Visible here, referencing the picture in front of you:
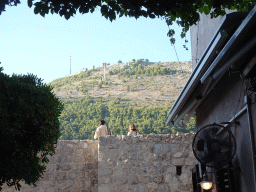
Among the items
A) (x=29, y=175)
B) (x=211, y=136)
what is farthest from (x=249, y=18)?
(x=29, y=175)

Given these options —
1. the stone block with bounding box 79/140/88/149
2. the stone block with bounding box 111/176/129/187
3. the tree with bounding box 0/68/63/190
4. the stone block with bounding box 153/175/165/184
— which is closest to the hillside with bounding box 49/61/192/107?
the stone block with bounding box 79/140/88/149

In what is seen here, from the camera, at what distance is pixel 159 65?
63000 mm

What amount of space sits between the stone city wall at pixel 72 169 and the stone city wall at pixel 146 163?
1.23ft

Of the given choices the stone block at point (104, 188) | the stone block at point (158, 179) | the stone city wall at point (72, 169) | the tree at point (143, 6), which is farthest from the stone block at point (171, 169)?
the tree at point (143, 6)

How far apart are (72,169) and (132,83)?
4895cm

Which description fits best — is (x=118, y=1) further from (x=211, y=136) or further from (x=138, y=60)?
(x=138, y=60)

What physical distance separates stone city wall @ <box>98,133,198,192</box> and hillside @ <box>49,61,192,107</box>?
39.1m

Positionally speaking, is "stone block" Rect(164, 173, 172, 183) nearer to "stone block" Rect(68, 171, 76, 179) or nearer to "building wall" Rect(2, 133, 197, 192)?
"building wall" Rect(2, 133, 197, 192)

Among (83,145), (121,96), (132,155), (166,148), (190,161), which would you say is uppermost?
(121,96)

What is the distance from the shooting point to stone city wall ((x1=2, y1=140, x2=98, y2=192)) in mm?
8648

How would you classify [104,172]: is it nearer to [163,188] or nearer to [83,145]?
[83,145]

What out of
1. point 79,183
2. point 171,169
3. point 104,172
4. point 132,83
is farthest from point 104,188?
point 132,83

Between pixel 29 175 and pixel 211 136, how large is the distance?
246cm

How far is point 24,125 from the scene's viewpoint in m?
4.84
